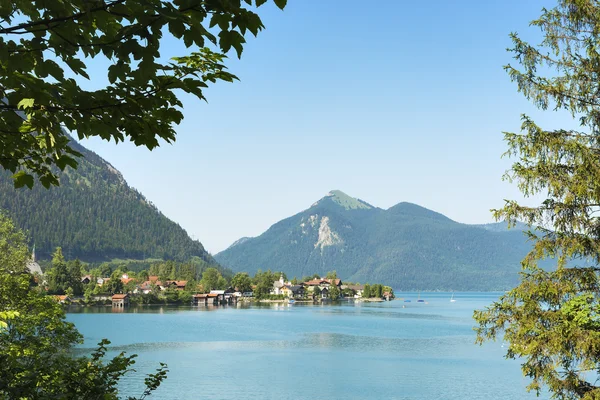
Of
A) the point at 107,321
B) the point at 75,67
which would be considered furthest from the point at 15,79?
the point at 107,321

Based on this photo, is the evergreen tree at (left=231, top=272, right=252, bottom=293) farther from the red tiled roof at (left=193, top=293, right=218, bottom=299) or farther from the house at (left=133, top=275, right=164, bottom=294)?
the house at (left=133, top=275, right=164, bottom=294)

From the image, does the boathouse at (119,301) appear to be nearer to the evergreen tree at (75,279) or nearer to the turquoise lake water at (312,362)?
the evergreen tree at (75,279)

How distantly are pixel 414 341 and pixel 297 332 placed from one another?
56.5 feet

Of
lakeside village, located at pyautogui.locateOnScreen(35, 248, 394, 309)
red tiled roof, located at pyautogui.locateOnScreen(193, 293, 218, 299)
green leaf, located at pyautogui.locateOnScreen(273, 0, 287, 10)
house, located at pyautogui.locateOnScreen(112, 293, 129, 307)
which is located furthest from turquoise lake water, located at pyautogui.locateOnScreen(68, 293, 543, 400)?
red tiled roof, located at pyautogui.locateOnScreen(193, 293, 218, 299)

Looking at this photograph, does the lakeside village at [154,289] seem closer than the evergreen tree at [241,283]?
Yes

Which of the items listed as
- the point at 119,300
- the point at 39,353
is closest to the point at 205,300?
the point at 119,300

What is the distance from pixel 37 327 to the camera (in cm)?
2086

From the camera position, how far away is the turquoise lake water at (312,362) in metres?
35.8

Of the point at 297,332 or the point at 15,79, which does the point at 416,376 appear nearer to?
the point at 297,332

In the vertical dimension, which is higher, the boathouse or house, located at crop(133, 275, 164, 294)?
house, located at crop(133, 275, 164, 294)

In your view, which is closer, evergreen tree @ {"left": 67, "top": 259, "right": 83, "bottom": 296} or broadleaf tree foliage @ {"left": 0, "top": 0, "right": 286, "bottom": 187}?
broadleaf tree foliage @ {"left": 0, "top": 0, "right": 286, "bottom": 187}

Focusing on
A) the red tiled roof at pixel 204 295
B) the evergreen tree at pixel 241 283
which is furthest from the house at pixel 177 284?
the evergreen tree at pixel 241 283

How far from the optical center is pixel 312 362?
4831 cm

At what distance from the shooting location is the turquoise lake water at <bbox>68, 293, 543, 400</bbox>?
35781 millimetres
